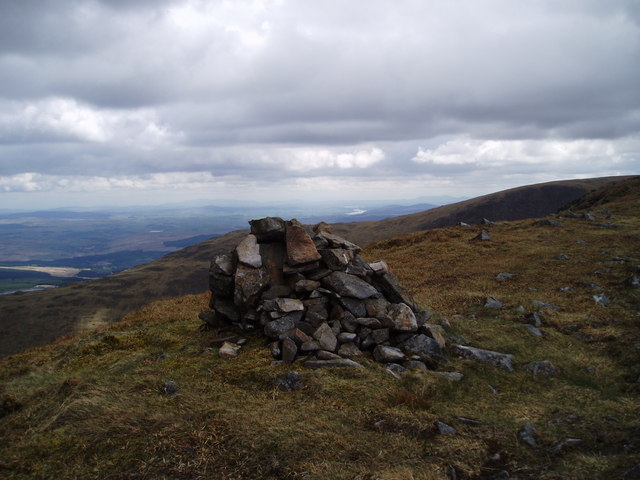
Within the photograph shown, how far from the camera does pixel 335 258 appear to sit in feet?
53.4

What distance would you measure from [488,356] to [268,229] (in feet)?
35.0

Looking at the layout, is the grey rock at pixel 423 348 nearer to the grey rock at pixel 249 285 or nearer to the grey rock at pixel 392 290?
the grey rock at pixel 392 290

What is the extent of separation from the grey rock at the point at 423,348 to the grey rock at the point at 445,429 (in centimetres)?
396

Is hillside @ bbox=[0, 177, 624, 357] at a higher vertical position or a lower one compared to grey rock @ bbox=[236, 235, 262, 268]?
lower

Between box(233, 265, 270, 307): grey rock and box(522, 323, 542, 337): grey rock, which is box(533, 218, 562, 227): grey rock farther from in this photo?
box(233, 265, 270, 307): grey rock

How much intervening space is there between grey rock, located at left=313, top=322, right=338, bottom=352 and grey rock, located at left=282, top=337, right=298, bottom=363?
92cm

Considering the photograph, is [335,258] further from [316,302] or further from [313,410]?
[313,410]

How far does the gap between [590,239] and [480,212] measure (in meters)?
157

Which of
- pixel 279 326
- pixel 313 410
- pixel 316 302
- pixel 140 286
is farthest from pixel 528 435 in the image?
pixel 140 286

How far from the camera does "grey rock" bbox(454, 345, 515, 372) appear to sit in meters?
13.7

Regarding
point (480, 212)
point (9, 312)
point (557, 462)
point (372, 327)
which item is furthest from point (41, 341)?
point (480, 212)

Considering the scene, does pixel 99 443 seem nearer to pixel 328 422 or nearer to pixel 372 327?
pixel 328 422

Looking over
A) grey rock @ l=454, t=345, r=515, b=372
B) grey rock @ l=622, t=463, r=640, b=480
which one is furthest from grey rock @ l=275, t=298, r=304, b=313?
grey rock @ l=622, t=463, r=640, b=480

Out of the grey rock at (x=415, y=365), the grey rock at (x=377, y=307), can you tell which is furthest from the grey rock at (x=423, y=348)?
the grey rock at (x=377, y=307)
